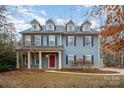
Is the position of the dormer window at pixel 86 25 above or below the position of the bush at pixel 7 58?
above

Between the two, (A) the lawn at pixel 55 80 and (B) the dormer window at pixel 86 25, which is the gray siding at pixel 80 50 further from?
(A) the lawn at pixel 55 80

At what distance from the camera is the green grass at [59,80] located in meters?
12.5

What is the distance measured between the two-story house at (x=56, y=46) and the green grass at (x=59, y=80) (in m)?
0.34

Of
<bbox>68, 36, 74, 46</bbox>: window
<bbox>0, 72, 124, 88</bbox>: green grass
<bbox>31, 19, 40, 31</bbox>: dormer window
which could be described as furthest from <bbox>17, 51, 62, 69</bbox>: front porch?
<bbox>31, 19, 40, 31</bbox>: dormer window

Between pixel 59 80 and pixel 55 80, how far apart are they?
118mm

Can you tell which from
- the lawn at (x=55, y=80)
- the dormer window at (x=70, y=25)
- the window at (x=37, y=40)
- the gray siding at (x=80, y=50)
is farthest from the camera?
the window at (x=37, y=40)

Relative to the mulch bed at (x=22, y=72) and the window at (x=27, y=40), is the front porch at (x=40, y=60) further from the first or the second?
the window at (x=27, y=40)

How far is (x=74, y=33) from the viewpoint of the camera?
1300 centimetres

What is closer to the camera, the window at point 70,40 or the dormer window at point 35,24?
the dormer window at point 35,24

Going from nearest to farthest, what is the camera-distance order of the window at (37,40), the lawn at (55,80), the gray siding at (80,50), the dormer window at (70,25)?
the lawn at (55,80) → the dormer window at (70,25) → the gray siding at (80,50) → the window at (37,40)

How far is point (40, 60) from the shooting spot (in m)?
12.9

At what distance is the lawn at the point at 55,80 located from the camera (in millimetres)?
12547

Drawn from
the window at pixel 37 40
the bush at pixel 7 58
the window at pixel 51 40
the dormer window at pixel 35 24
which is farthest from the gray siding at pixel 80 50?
the bush at pixel 7 58

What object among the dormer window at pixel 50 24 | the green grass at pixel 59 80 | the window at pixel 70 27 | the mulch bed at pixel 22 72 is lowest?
the green grass at pixel 59 80
